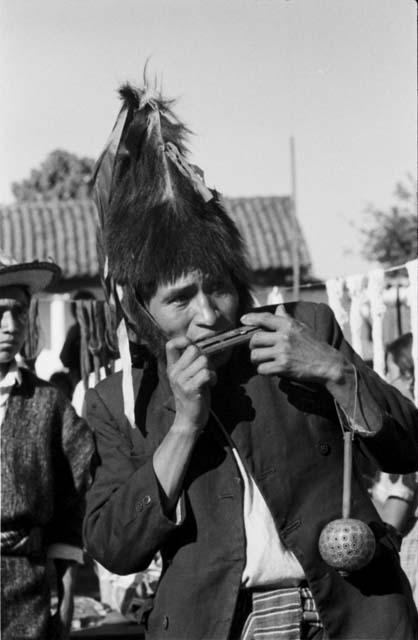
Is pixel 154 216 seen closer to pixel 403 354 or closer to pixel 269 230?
pixel 403 354

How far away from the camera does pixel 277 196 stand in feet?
80.6

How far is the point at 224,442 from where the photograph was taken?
240cm

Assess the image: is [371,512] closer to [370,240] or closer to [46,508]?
[46,508]

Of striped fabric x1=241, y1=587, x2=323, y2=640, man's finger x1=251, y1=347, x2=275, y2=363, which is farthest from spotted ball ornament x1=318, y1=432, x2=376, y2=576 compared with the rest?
man's finger x1=251, y1=347, x2=275, y2=363

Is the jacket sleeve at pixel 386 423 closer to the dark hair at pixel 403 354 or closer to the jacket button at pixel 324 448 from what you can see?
the jacket button at pixel 324 448

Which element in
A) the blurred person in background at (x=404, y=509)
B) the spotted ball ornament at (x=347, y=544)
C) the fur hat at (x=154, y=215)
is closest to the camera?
the spotted ball ornament at (x=347, y=544)

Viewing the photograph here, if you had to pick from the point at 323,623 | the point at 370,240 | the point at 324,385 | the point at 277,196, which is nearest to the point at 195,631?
the point at 323,623

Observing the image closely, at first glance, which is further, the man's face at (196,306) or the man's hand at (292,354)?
the man's face at (196,306)

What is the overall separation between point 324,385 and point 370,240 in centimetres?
1407

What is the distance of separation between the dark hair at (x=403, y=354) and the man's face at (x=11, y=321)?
266cm

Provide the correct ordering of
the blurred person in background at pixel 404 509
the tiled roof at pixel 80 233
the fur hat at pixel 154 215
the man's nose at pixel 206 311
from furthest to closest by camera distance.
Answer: the tiled roof at pixel 80 233
the blurred person in background at pixel 404 509
the fur hat at pixel 154 215
the man's nose at pixel 206 311

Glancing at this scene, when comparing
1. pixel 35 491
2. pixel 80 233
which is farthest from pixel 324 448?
pixel 80 233

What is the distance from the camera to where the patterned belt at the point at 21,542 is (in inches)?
137

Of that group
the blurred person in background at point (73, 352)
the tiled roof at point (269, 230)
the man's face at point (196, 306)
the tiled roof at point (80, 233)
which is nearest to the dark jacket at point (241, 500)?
the man's face at point (196, 306)
